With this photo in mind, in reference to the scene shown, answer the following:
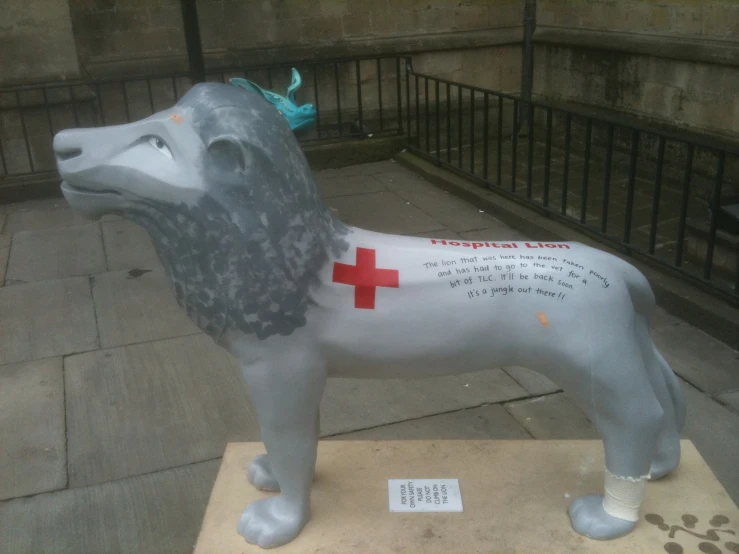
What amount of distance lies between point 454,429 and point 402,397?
0.41 m

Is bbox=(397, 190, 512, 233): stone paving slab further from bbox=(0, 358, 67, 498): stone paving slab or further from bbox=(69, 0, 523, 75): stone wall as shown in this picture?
bbox=(0, 358, 67, 498): stone paving slab

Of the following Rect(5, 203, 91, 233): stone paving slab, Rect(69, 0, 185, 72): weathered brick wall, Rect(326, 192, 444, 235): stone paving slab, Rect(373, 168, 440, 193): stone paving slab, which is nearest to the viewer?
Rect(326, 192, 444, 235): stone paving slab

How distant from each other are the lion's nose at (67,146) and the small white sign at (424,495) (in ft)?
5.06

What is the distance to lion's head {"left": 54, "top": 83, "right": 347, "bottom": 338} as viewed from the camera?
74.4 inches

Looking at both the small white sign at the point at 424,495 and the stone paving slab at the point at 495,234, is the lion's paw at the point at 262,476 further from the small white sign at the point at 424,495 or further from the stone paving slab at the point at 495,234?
the stone paving slab at the point at 495,234

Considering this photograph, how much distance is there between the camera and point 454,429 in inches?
139

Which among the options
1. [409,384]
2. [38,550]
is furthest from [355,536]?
[409,384]

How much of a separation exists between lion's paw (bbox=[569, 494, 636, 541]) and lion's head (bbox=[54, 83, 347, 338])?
115cm

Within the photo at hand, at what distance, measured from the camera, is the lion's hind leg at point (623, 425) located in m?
2.01

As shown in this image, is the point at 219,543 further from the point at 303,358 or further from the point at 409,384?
the point at 409,384

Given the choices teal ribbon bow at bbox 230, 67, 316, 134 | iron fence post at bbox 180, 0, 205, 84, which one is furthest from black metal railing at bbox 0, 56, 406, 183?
teal ribbon bow at bbox 230, 67, 316, 134

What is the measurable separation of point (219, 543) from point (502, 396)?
1902mm

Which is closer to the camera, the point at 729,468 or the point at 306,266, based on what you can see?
the point at 306,266

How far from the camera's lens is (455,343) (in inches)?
82.1
